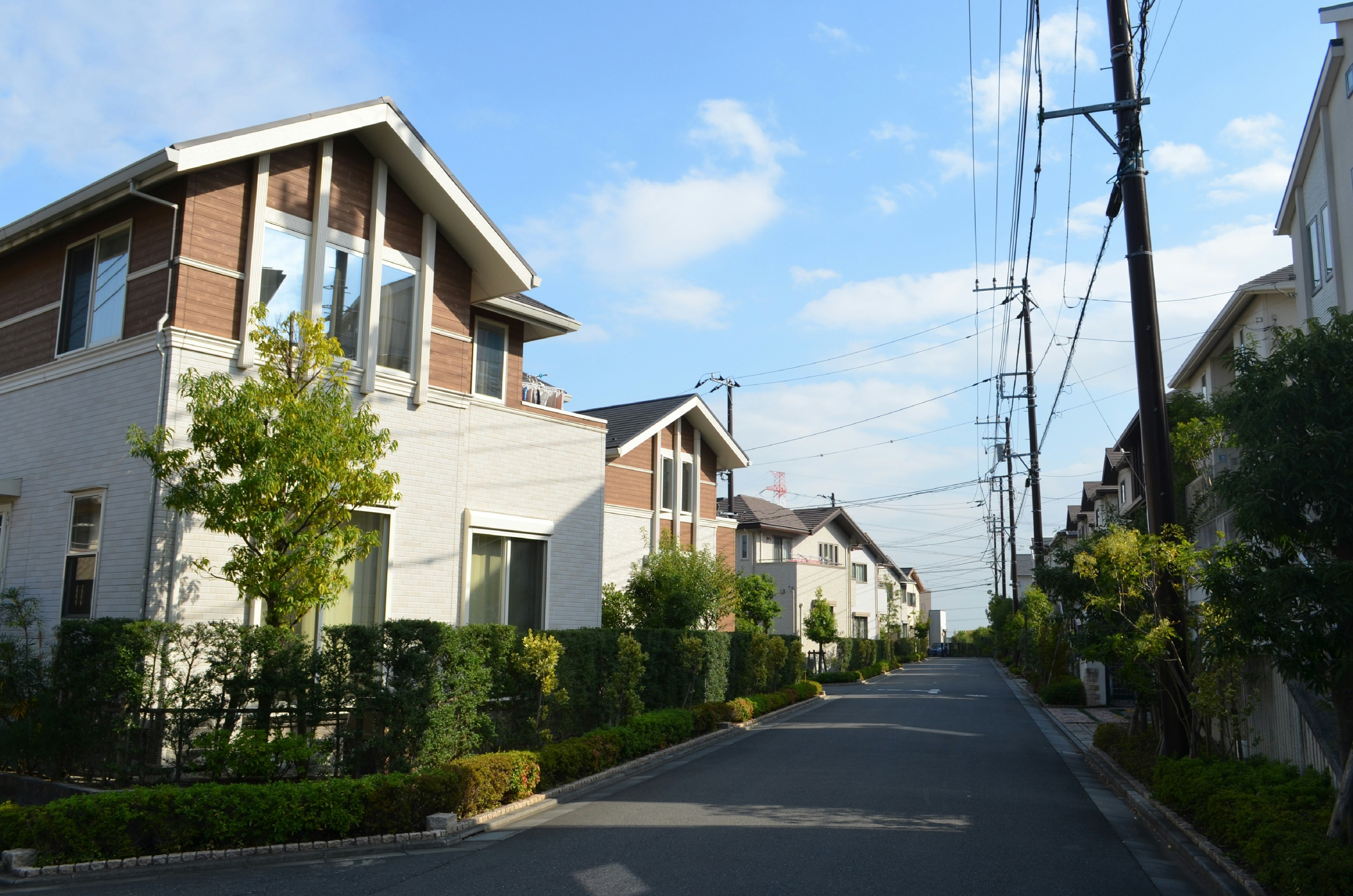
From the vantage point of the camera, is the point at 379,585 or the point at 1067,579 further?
the point at 1067,579

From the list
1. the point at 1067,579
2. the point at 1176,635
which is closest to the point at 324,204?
the point at 1176,635

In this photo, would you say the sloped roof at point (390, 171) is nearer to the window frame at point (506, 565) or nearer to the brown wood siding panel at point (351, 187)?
the brown wood siding panel at point (351, 187)

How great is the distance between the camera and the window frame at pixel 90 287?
44.8 ft

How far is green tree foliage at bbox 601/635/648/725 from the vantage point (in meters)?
15.6

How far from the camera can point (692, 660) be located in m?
19.5

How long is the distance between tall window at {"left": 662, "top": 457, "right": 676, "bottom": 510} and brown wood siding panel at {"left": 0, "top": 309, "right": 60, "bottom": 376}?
17.3 meters

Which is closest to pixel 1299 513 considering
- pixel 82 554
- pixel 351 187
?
pixel 351 187

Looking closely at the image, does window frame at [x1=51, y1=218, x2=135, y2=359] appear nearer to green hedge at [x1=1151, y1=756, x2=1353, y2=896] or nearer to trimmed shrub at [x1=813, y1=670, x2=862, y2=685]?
green hedge at [x1=1151, y1=756, x2=1353, y2=896]

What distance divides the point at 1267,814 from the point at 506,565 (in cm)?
1192

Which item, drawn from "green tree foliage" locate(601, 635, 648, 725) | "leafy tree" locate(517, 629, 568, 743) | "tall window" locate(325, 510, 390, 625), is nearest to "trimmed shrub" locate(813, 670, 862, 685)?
"green tree foliage" locate(601, 635, 648, 725)

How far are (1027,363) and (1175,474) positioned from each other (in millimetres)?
14906

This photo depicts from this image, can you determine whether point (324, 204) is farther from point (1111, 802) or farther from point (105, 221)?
point (1111, 802)

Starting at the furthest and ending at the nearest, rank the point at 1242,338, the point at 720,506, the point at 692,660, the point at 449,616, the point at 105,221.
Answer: the point at 720,506
the point at 1242,338
the point at 692,660
the point at 449,616
the point at 105,221

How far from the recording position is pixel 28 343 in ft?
50.1
